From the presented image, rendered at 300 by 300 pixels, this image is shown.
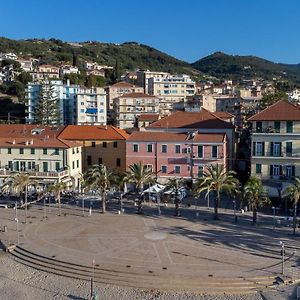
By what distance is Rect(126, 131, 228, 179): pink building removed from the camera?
51.9m

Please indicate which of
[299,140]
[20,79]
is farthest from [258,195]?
[20,79]

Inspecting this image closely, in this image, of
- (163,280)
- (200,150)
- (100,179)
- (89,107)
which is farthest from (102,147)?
(89,107)

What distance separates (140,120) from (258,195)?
4918 cm

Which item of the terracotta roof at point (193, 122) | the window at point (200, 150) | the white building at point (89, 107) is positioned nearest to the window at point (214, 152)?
the window at point (200, 150)

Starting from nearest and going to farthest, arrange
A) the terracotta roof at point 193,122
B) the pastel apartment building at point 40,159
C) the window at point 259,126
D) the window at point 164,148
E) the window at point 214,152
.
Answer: the window at point 259,126 < the window at point 214,152 < the pastel apartment building at point 40,159 < the window at point 164,148 < the terracotta roof at point 193,122

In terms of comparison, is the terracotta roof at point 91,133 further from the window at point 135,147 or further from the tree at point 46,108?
the tree at point 46,108

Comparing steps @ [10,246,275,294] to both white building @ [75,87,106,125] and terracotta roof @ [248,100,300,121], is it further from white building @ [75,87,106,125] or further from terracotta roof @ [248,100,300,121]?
white building @ [75,87,106,125]

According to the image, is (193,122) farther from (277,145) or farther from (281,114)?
(277,145)

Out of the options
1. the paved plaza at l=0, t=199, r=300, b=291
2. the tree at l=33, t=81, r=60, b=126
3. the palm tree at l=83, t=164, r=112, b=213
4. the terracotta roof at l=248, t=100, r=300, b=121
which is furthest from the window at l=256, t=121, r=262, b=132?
the tree at l=33, t=81, r=60, b=126

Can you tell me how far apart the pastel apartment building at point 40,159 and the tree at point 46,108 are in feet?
136

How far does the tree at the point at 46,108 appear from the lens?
9744 cm

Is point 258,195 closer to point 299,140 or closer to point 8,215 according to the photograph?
point 299,140

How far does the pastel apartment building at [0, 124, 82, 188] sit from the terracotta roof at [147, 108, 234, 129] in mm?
13869

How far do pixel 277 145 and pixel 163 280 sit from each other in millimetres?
25084
